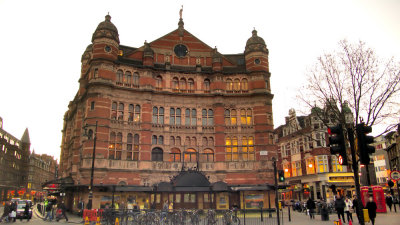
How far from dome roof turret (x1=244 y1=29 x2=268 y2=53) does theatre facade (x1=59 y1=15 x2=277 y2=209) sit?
0.45 feet

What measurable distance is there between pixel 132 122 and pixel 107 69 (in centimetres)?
699

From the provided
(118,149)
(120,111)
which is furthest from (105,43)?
(118,149)

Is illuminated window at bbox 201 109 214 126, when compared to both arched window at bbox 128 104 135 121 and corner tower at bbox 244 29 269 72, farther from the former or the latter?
arched window at bbox 128 104 135 121

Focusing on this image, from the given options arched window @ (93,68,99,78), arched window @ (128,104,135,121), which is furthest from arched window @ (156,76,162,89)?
arched window @ (93,68,99,78)

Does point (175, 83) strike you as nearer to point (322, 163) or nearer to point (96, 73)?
point (96, 73)

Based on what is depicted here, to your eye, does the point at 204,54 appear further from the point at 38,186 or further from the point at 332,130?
the point at 38,186

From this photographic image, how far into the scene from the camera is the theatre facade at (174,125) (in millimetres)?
34844

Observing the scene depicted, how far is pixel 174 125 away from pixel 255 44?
618 inches

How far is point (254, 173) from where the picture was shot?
3869cm

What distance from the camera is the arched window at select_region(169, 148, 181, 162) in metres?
38.4

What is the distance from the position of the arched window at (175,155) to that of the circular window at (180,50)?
1294cm

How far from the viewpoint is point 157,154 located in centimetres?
3809

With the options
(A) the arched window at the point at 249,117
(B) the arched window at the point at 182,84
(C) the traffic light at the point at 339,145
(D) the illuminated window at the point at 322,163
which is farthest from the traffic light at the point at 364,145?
(D) the illuminated window at the point at 322,163

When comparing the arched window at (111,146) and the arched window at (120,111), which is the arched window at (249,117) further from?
the arched window at (111,146)
